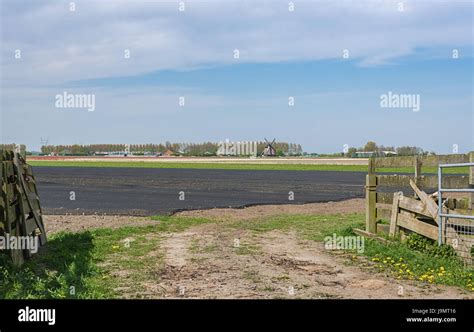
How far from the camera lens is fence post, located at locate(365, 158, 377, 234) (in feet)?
47.6

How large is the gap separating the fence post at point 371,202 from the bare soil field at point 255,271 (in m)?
1.51

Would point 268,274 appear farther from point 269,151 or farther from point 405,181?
point 269,151

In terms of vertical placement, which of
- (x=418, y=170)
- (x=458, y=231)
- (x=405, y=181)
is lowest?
(x=458, y=231)

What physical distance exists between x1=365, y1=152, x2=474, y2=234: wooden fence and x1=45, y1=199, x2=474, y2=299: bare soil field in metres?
1.77

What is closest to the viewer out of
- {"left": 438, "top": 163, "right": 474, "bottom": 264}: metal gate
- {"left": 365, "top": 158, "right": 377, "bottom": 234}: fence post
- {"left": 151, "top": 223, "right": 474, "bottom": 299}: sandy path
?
{"left": 151, "top": 223, "right": 474, "bottom": 299}: sandy path

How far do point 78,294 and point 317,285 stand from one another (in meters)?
4.08

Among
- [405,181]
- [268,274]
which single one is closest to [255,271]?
[268,274]

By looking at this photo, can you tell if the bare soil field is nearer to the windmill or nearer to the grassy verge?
the grassy verge

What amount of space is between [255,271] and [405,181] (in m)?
5.20

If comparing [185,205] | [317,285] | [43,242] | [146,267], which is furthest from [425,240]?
[185,205]

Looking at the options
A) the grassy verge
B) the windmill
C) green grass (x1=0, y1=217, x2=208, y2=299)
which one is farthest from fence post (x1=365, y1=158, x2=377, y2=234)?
the windmill

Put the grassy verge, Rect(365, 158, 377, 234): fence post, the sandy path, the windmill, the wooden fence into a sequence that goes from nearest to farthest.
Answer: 1. the sandy path
2. the grassy verge
3. the wooden fence
4. Rect(365, 158, 377, 234): fence post
5. the windmill

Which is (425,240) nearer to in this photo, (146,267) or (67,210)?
(146,267)

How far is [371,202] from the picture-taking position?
14.6 m
